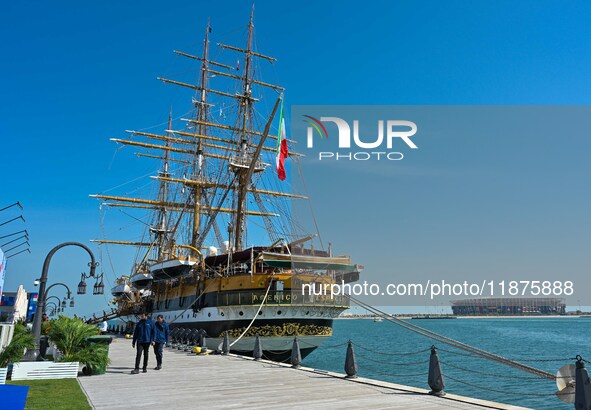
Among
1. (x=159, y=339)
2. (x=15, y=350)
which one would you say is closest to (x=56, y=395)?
(x=15, y=350)

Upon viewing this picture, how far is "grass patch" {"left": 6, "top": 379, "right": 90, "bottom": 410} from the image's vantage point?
8.20m

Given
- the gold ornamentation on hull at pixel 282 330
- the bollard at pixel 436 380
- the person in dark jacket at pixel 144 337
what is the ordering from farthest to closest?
the gold ornamentation on hull at pixel 282 330 < the person in dark jacket at pixel 144 337 < the bollard at pixel 436 380

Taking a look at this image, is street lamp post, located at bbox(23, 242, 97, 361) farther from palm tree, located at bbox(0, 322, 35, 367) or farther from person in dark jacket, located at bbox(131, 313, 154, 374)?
person in dark jacket, located at bbox(131, 313, 154, 374)

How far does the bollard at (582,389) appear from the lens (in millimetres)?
7379

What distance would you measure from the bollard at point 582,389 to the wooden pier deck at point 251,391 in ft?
4.60

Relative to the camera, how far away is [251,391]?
10.4 metres

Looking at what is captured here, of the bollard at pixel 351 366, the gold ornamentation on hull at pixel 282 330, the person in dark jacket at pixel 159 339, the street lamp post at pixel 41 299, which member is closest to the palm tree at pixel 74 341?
the street lamp post at pixel 41 299

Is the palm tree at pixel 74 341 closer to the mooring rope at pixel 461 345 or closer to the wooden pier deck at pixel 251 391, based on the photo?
the wooden pier deck at pixel 251 391

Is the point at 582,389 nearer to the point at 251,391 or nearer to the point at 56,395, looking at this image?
the point at 251,391

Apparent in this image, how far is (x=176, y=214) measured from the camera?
197ft

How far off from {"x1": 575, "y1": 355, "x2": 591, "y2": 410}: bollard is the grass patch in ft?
27.0

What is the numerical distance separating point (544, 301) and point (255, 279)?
530 feet

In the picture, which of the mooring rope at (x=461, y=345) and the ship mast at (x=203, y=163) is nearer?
the mooring rope at (x=461, y=345)

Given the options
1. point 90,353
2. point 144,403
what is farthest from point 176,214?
point 144,403
